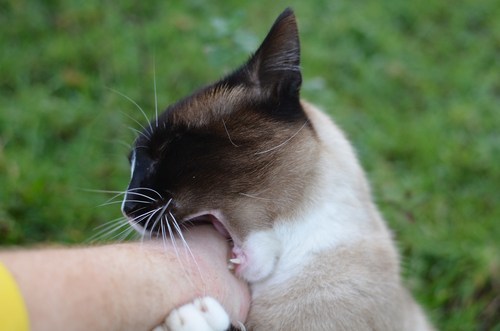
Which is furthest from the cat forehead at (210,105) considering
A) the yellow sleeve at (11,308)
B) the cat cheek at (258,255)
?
the yellow sleeve at (11,308)

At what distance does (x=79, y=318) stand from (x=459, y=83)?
407 centimetres

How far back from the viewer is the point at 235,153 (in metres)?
2.43

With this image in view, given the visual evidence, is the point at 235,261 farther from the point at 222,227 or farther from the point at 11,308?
the point at 11,308

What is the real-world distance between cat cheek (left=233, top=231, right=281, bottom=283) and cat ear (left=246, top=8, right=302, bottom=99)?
521mm

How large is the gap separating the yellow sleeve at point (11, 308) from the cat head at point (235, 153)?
2.09ft

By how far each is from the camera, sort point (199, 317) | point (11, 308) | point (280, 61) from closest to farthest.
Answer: point (11, 308) < point (199, 317) < point (280, 61)

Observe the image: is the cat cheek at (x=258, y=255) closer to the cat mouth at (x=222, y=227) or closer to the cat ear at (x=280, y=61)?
the cat mouth at (x=222, y=227)

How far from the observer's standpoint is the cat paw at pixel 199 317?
7.17ft

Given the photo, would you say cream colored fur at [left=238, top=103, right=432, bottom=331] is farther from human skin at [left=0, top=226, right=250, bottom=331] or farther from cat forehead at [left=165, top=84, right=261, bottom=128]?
cat forehead at [left=165, top=84, right=261, bottom=128]

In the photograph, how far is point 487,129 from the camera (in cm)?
487

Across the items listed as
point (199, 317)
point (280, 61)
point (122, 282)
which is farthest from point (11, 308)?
point (280, 61)

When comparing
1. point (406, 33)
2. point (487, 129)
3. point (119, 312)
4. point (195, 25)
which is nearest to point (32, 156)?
point (195, 25)

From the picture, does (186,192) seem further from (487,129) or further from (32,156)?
(487,129)

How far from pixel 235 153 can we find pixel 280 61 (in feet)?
1.24
